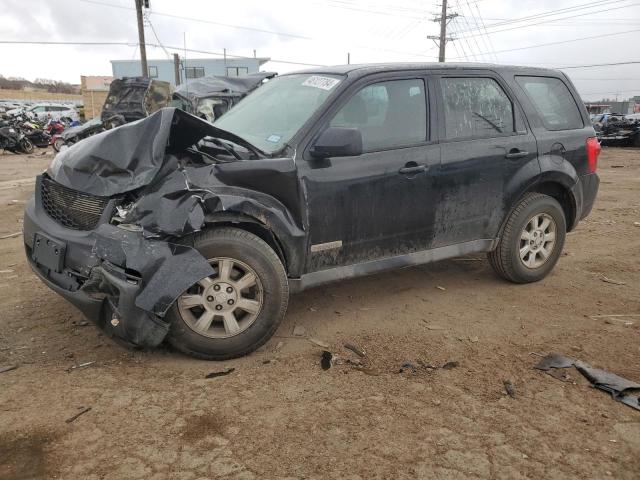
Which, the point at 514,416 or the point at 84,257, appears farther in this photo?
the point at 84,257

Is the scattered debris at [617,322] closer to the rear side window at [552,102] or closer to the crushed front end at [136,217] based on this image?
the rear side window at [552,102]

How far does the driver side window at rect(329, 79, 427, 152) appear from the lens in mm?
3777

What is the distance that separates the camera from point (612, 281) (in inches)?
198

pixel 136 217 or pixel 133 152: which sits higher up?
pixel 133 152

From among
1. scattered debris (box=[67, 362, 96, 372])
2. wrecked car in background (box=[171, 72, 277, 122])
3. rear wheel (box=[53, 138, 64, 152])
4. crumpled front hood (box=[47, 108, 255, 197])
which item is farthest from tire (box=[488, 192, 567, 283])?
rear wheel (box=[53, 138, 64, 152])

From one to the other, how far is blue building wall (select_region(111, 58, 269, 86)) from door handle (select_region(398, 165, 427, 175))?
4873cm

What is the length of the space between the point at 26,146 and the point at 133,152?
1790 centimetres

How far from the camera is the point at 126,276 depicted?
300cm

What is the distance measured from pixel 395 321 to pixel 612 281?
2459mm

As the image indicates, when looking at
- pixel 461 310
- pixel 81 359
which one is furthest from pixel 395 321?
pixel 81 359

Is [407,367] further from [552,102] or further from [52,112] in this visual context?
[52,112]

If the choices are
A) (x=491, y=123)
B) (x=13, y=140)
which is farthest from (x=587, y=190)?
(x=13, y=140)

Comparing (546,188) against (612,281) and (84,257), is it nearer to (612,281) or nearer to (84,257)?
(612,281)

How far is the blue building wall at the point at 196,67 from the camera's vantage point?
4997cm
